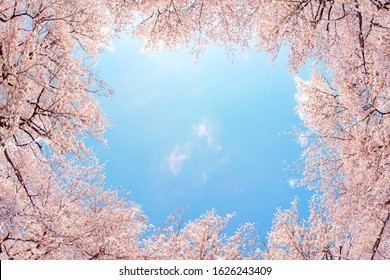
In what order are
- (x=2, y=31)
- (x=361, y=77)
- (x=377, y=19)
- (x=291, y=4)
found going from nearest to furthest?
1. (x=2, y=31)
2. (x=291, y=4)
3. (x=361, y=77)
4. (x=377, y=19)

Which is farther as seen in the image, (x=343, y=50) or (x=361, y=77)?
(x=343, y=50)

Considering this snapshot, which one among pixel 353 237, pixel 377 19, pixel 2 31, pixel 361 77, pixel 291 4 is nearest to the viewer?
pixel 2 31

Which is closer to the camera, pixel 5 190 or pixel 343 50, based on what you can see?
pixel 5 190

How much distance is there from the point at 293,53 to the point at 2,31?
730cm


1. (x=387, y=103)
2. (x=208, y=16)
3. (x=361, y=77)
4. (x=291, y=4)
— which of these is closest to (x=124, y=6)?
(x=208, y=16)

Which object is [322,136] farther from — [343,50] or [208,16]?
[208,16]

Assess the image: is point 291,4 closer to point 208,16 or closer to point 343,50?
point 343,50

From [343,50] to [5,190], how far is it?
9434 mm

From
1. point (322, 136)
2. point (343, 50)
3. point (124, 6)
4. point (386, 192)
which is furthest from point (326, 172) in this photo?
point (124, 6)

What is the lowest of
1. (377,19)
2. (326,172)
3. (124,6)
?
(326,172)

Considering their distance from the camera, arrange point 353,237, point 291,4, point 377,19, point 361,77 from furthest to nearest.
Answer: point 353,237
point 377,19
point 361,77
point 291,4

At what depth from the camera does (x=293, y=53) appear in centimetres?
988

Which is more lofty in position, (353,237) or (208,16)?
(208,16)

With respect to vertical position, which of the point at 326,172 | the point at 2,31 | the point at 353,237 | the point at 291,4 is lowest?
the point at 353,237
